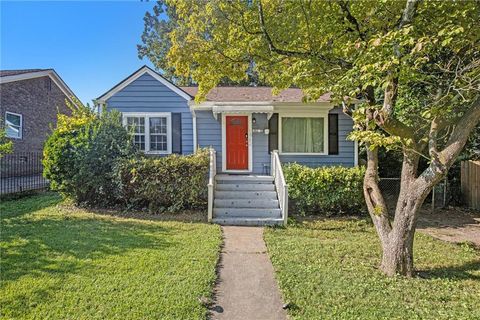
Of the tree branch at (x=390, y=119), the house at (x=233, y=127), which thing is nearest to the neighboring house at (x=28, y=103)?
the house at (x=233, y=127)

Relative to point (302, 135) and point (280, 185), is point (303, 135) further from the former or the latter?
point (280, 185)

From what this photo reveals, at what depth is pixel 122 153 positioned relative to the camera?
8.35m

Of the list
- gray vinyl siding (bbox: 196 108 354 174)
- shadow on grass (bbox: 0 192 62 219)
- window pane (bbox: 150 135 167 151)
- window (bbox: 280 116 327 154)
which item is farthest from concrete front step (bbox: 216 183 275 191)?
shadow on grass (bbox: 0 192 62 219)

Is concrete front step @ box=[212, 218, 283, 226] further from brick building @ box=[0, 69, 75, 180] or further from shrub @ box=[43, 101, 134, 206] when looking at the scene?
brick building @ box=[0, 69, 75, 180]

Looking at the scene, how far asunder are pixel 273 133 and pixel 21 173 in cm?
1186

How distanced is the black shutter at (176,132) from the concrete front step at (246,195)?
2696mm

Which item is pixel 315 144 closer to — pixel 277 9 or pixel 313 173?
pixel 313 173

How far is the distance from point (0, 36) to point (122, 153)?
4.88 meters

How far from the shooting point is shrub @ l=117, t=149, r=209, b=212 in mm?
7969

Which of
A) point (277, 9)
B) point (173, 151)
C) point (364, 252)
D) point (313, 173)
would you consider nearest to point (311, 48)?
point (277, 9)

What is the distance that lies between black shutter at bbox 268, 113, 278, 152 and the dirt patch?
16.4ft

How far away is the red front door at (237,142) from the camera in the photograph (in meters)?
10.5

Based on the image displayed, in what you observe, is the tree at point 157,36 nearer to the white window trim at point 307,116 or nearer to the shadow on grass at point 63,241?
the white window trim at point 307,116

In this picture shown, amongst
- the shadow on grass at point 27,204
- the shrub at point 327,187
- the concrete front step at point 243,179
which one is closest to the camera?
the shadow on grass at point 27,204
